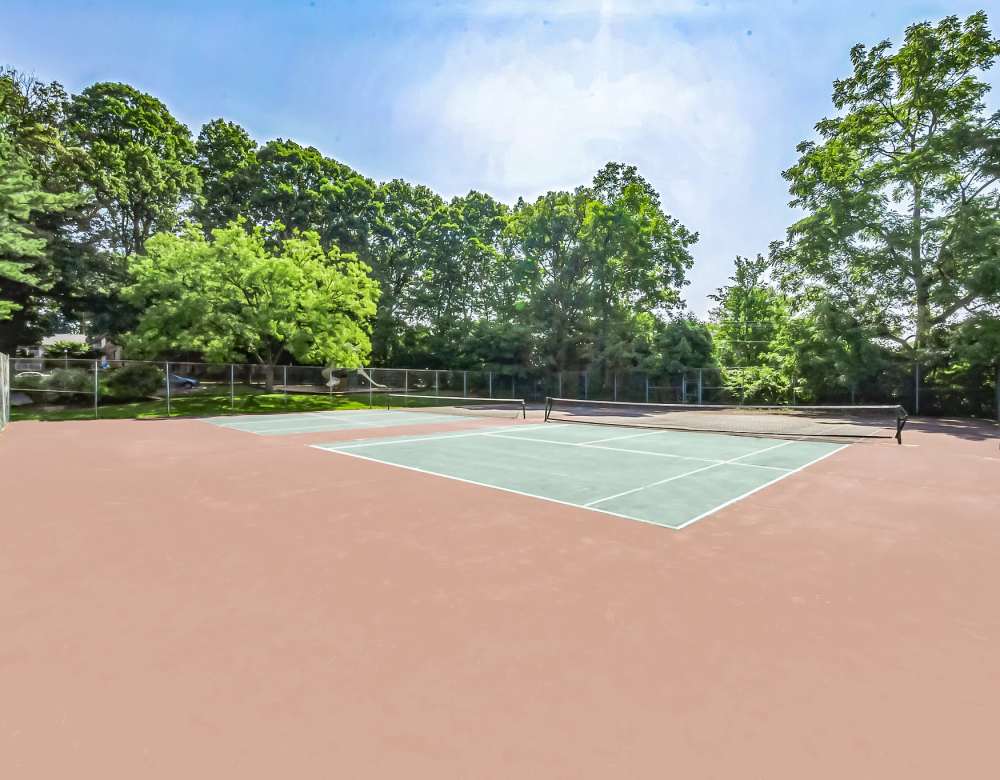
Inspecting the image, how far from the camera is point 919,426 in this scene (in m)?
17.8

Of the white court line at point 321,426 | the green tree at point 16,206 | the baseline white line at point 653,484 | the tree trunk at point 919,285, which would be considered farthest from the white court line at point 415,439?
the tree trunk at point 919,285

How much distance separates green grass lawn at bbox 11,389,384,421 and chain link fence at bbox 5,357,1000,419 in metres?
0.05

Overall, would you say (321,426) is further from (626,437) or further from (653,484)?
(653,484)

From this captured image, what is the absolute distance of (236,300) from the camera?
22.7 m

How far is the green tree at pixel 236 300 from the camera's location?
2134 centimetres

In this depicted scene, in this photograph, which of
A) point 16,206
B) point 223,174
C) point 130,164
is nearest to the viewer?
point 16,206

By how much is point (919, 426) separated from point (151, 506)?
75.8ft

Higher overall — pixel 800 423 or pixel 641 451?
pixel 800 423

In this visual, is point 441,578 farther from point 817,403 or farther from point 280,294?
point 817,403

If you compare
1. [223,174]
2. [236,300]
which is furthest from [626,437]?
[223,174]

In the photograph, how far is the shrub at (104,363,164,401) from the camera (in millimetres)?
22484

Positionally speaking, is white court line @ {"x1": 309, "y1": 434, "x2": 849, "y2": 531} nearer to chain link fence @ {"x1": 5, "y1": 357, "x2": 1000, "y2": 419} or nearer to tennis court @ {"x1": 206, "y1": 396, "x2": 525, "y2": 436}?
tennis court @ {"x1": 206, "y1": 396, "x2": 525, "y2": 436}

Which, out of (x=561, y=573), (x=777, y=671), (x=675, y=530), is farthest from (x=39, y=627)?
(x=675, y=530)

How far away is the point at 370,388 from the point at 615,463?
744 inches
